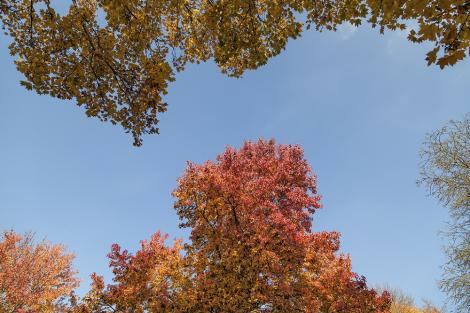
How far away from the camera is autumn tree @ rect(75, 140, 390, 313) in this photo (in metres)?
11.5

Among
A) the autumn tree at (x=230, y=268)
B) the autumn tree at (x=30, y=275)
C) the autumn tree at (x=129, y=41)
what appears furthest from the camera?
the autumn tree at (x=30, y=275)

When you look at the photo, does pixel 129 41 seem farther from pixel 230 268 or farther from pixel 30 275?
pixel 30 275

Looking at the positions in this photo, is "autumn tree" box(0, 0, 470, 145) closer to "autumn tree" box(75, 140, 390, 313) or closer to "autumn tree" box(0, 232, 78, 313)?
"autumn tree" box(75, 140, 390, 313)

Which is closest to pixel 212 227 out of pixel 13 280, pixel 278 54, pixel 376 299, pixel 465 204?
pixel 376 299

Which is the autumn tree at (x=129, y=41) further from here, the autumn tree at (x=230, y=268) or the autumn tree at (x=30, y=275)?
the autumn tree at (x=30, y=275)

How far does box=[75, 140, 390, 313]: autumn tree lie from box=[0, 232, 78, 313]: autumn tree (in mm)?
13799

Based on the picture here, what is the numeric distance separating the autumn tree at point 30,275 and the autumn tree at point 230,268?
45.3ft

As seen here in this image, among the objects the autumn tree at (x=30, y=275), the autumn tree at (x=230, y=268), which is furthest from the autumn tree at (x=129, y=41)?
the autumn tree at (x=30, y=275)

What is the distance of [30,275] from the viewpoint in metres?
26.1

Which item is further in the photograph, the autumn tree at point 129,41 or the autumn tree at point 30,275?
the autumn tree at point 30,275

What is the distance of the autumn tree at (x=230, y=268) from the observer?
1154 cm

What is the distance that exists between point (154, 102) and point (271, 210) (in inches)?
340

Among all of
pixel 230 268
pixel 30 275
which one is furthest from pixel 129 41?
pixel 30 275

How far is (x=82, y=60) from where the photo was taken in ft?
23.1
